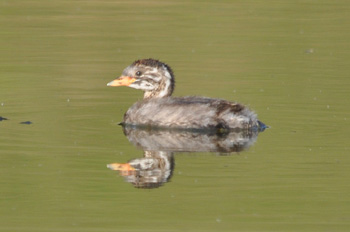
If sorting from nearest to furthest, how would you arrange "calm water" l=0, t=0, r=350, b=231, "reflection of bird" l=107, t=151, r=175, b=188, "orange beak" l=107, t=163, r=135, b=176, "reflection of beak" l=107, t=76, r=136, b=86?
"calm water" l=0, t=0, r=350, b=231 → "reflection of bird" l=107, t=151, r=175, b=188 → "orange beak" l=107, t=163, r=135, b=176 → "reflection of beak" l=107, t=76, r=136, b=86

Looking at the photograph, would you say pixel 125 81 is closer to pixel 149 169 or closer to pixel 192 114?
pixel 192 114

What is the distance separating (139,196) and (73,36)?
14.7 m

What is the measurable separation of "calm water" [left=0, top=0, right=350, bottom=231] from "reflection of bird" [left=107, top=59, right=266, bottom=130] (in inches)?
14.5

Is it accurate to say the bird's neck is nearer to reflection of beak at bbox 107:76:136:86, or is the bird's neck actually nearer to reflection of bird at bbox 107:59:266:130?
reflection of bird at bbox 107:59:266:130

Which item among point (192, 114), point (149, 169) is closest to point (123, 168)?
point (149, 169)

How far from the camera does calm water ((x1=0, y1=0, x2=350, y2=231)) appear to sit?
380 inches

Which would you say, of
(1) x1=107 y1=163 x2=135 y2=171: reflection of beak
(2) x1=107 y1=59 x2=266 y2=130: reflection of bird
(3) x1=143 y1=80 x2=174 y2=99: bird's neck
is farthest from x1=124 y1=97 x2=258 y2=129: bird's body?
(1) x1=107 y1=163 x2=135 y2=171: reflection of beak

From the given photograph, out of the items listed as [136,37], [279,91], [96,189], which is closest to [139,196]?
[96,189]

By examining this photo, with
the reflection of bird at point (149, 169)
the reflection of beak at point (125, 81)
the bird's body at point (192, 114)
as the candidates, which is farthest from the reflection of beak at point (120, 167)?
the reflection of beak at point (125, 81)

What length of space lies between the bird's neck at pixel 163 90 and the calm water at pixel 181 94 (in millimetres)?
599

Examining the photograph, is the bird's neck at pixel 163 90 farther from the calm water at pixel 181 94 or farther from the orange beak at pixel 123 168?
the orange beak at pixel 123 168

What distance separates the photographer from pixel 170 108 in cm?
1386

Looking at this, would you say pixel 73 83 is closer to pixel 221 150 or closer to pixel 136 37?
pixel 221 150

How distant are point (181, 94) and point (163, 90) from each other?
1929 mm
